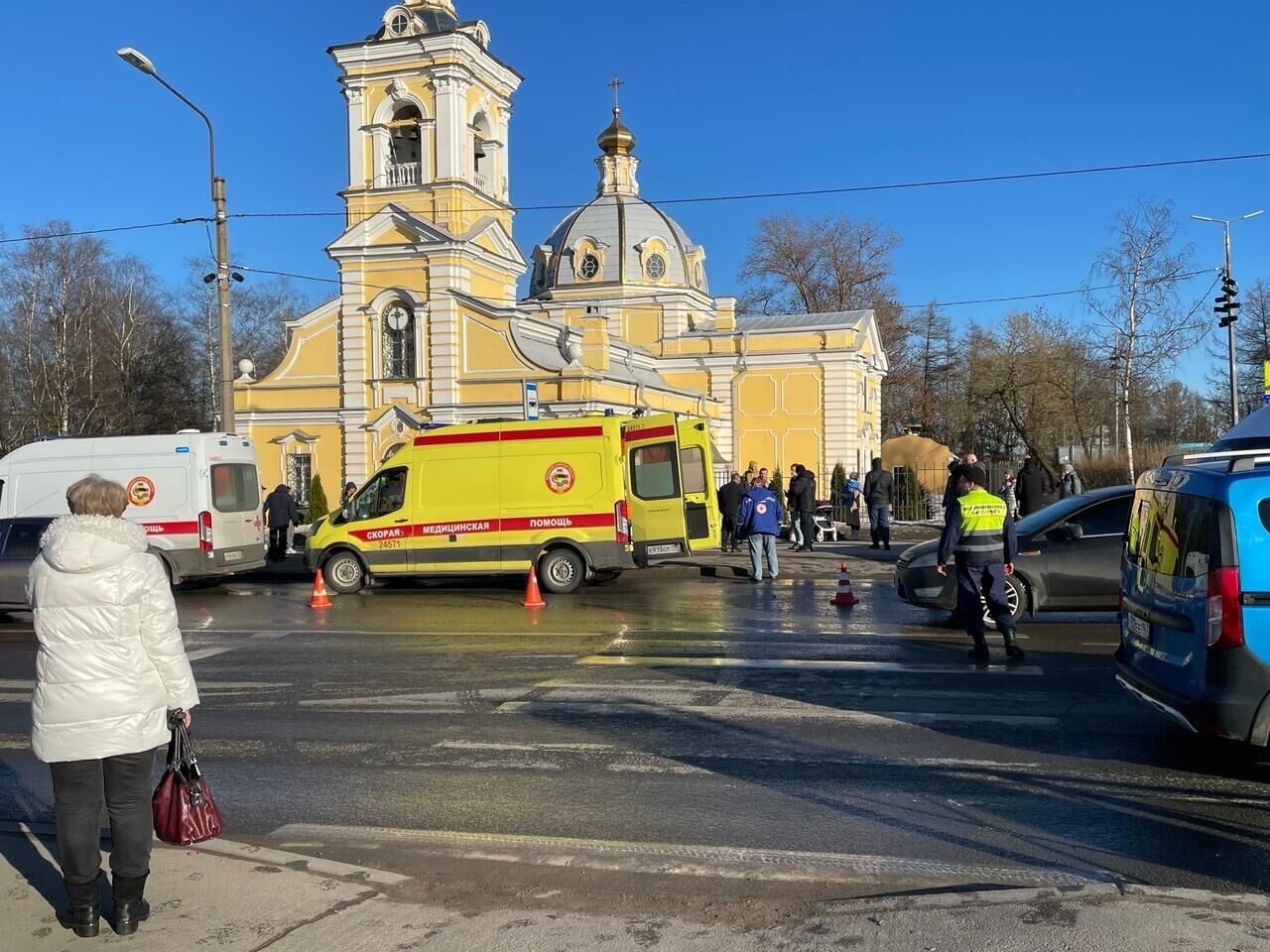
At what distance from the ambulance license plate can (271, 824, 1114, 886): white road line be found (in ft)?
7.82

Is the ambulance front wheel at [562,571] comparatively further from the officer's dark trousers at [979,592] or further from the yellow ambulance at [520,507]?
the officer's dark trousers at [979,592]

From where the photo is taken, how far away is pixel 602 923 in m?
4.63

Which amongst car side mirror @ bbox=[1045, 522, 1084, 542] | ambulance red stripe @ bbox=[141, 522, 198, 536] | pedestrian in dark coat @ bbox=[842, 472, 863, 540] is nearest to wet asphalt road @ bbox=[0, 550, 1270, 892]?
car side mirror @ bbox=[1045, 522, 1084, 542]

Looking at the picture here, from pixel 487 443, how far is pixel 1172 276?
26163mm

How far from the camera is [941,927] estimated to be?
14.7 ft

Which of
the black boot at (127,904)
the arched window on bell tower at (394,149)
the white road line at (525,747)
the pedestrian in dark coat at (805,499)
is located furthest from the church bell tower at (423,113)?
the black boot at (127,904)

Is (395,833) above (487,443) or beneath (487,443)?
beneath

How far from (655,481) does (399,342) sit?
2270 cm

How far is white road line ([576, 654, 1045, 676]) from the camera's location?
10.1 meters

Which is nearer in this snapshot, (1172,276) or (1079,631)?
(1079,631)

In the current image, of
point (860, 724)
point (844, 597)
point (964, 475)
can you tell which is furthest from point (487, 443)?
point (860, 724)

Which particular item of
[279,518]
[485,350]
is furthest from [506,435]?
[485,350]

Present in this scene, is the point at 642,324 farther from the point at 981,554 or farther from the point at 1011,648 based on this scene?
the point at 1011,648

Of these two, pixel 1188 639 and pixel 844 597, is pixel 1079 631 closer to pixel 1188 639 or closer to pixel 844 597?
pixel 844 597
